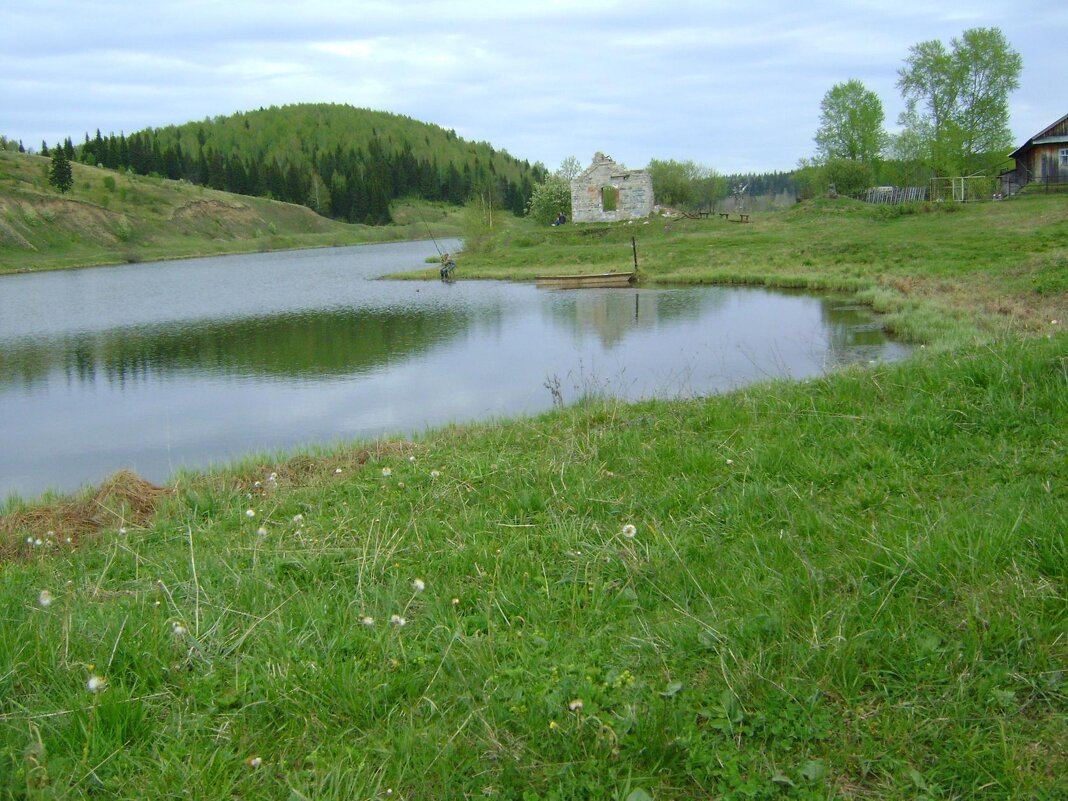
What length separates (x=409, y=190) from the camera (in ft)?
445

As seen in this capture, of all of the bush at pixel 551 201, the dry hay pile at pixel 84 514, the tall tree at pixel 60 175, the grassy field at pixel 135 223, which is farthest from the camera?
the tall tree at pixel 60 175

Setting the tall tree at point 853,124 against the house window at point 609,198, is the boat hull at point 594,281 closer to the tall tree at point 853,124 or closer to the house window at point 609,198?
the house window at point 609,198

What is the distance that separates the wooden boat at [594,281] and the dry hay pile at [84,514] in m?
26.1

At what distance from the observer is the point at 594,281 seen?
110 feet

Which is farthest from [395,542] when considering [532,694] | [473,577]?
[532,694]

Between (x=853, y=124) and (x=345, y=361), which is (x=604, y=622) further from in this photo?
(x=853, y=124)

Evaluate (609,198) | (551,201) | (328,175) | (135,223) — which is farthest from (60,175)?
(609,198)

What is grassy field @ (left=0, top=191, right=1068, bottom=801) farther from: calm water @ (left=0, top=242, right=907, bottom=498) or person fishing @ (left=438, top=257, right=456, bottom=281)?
person fishing @ (left=438, top=257, right=456, bottom=281)

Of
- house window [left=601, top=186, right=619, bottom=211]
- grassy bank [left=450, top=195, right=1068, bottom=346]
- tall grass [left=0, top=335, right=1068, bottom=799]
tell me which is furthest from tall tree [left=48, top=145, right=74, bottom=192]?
tall grass [left=0, top=335, right=1068, bottom=799]

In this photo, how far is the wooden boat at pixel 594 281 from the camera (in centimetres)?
3284

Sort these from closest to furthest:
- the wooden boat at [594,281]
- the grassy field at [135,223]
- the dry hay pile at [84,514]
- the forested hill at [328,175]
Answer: the dry hay pile at [84,514]
the wooden boat at [594,281]
the grassy field at [135,223]
the forested hill at [328,175]

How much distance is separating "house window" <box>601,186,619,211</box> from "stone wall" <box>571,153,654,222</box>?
2.6 inches

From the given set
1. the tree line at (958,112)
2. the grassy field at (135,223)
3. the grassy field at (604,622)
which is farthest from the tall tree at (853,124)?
the grassy field at (604,622)

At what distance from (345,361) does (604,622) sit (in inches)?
608
